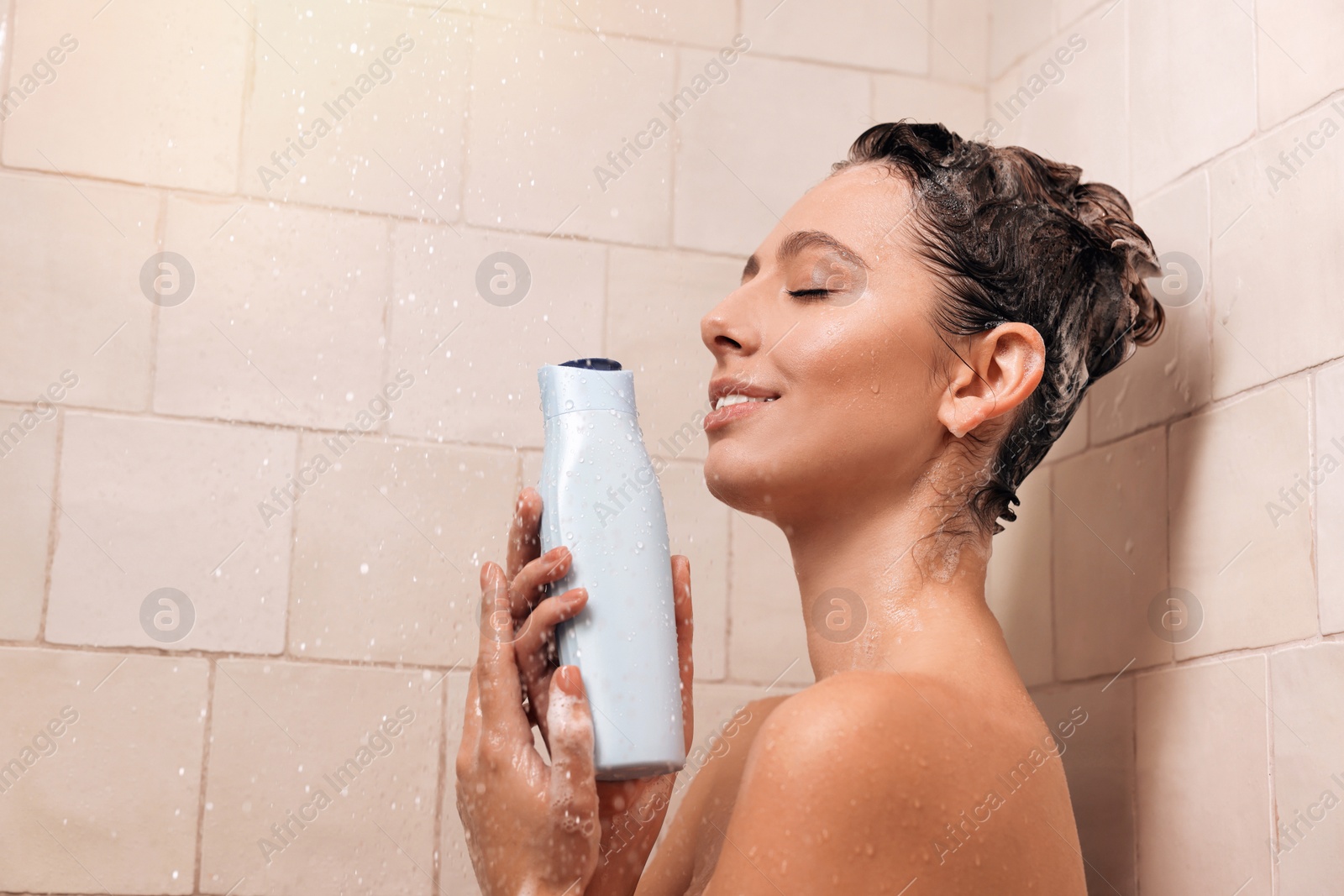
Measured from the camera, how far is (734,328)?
112 centimetres

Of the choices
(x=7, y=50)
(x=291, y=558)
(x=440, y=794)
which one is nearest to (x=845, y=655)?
(x=440, y=794)

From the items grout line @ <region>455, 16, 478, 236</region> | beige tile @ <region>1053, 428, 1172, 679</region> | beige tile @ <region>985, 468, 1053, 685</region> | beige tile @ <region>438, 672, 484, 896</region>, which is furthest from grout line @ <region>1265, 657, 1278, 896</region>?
grout line @ <region>455, 16, 478, 236</region>

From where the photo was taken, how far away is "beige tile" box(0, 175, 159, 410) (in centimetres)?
146

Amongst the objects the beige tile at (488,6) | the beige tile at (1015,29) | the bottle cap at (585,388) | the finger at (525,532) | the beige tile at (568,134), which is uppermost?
the beige tile at (1015,29)

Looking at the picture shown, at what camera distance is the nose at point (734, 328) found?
1.11 metres

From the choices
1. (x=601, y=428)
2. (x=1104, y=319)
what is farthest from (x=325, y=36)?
(x=1104, y=319)

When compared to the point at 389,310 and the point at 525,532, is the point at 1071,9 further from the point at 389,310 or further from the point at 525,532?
the point at 525,532

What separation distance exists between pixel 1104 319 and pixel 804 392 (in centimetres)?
34

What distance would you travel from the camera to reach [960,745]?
911 mm

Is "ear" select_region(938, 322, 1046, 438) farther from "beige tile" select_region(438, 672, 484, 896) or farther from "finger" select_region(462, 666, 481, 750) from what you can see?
"beige tile" select_region(438, 672, 484, 896)

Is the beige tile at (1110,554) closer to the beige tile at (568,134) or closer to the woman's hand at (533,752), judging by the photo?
the woman's hand at (533,752)

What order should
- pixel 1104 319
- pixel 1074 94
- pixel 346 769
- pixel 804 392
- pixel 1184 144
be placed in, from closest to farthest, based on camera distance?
pixel 804 392, pixel 1104 319, pixel 1184 144, pixel 346 769, pixel 1074 94

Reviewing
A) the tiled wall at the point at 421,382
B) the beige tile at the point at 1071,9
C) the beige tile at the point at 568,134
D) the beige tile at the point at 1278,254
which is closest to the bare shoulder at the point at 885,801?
the tiled wall at the point at 421,382

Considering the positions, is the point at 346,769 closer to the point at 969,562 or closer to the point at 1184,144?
the point at 969,562
